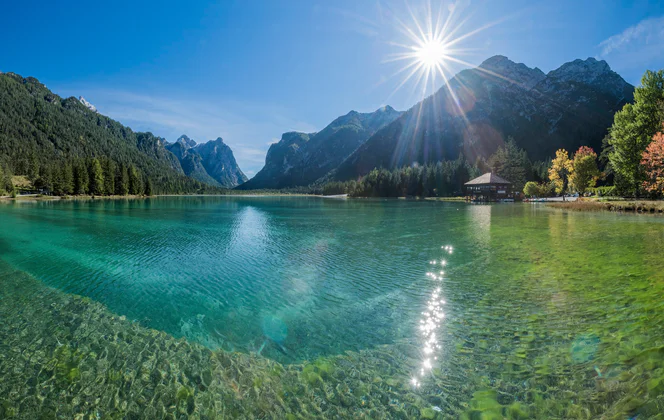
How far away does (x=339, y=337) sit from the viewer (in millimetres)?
8852

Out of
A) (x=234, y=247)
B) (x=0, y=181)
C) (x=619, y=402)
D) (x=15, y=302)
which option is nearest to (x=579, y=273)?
(x=619, y=402)

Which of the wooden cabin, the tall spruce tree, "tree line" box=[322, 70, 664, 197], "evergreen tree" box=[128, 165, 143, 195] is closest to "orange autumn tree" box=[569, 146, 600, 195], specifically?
"tree line" box=[322, 70, 664, 197]

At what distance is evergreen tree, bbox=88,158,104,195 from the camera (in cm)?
12362

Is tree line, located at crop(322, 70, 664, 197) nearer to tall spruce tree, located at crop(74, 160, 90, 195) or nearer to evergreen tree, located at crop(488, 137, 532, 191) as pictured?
evergreen tree, located at crop(488, 137, 532, 191)

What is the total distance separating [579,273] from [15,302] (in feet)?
79.2

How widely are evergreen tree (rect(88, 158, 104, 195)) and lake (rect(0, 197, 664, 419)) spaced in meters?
133

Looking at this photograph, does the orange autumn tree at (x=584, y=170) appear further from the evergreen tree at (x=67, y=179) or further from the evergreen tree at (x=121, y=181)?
the evergreen tree at (x=67, y=179)

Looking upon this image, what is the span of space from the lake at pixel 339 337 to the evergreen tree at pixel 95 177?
13295 centimetres

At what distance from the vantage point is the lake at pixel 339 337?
19.4 feet

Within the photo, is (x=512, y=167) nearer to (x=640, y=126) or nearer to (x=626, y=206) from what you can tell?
(x=640, y=126)

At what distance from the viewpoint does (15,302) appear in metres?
11.6

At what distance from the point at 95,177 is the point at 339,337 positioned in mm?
152166

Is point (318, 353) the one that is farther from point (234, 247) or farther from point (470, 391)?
point (234, 247)

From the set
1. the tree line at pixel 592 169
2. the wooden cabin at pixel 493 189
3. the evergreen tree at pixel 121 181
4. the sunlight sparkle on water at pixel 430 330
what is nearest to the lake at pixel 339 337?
the sunlight sparkle on water at pixel 430 330
